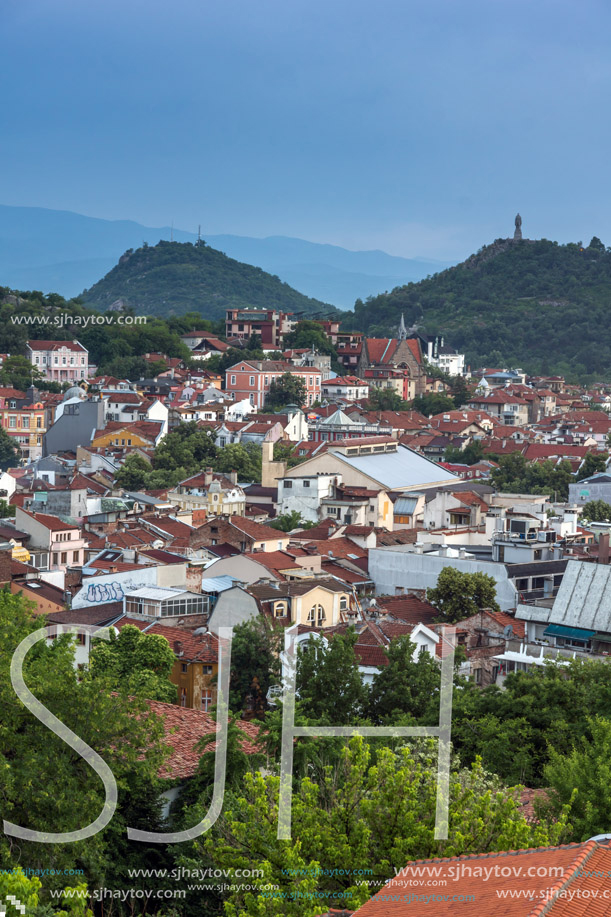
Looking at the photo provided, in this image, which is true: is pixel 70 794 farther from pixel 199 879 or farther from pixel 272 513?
pixel 272 513

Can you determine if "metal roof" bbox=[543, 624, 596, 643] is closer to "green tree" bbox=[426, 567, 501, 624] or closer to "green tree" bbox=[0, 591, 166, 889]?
"green tree" bbox=[426, 567, 501, 624]

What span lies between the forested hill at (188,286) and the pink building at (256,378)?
56.6m

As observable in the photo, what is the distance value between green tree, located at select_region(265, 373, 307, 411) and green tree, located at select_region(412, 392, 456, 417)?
7616mm

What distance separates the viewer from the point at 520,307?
9638 cm

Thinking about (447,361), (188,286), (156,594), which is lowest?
(156,594)

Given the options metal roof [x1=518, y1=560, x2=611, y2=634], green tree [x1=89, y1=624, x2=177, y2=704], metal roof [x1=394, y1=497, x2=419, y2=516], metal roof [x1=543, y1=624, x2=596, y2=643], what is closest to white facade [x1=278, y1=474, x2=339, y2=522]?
metal roof [x1=394, y1=497, x2=419, y2=516]

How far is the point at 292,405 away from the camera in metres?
50.9

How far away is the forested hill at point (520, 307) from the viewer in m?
89.2

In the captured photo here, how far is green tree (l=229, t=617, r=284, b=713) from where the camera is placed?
1516 centimetres

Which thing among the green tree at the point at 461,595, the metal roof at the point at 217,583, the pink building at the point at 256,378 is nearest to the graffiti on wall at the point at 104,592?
the metal roof at the point at 217,583

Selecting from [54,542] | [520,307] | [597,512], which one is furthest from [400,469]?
[520,307]

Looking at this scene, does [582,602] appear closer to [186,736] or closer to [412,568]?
[412,568]

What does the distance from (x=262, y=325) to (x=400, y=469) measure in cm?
2916

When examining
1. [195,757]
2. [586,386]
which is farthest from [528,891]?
[586,386]
